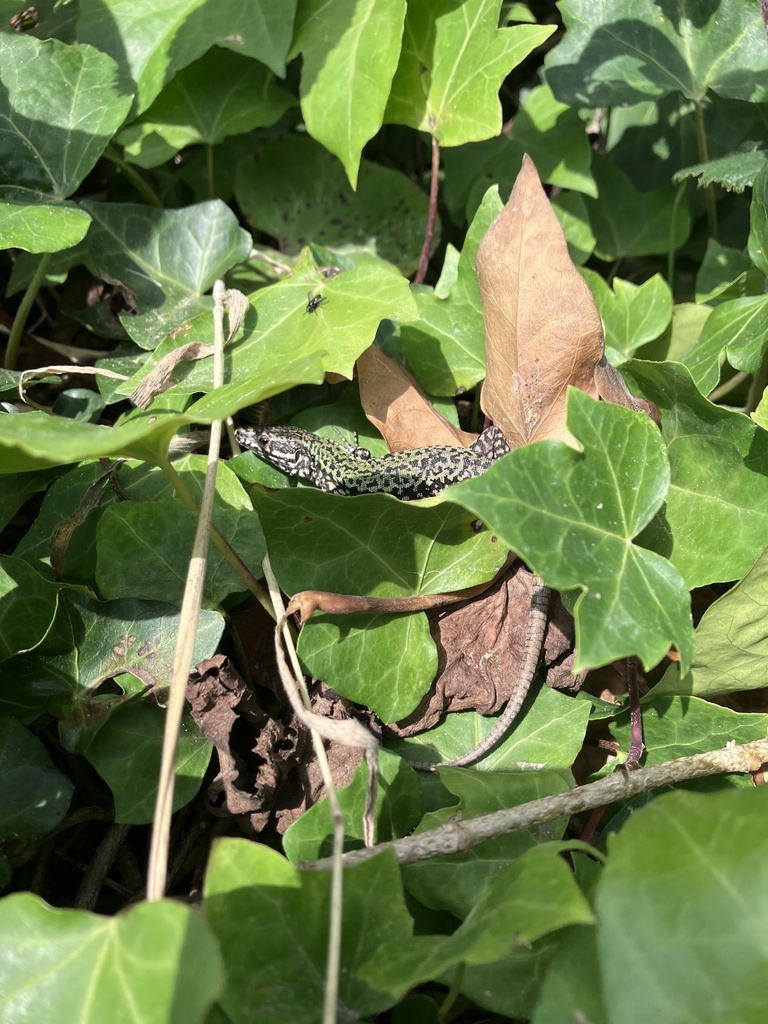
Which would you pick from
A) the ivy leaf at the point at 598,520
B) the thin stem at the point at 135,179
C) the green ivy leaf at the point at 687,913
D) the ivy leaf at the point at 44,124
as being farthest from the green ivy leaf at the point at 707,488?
the thin stem at the point at 135,179

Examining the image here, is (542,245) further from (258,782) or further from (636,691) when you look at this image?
(258,782)

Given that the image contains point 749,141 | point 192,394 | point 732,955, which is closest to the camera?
point 732,955

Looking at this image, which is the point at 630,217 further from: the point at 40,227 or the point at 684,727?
the point at 40,227

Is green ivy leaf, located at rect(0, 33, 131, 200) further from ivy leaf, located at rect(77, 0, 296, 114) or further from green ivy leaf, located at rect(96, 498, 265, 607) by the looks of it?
green ivy leaf, located at rect(96, 498, 265, 607)

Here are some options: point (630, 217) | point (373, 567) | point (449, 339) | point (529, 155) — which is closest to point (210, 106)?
point (529, 155)

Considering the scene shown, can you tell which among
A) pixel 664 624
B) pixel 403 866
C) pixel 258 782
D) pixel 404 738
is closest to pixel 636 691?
pixel 664 624

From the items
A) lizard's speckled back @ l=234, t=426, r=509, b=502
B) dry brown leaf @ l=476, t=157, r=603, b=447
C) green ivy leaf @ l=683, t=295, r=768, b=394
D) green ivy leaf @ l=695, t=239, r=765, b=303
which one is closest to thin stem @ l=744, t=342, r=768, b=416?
green ivy leaf @ l=683, t=295, r=768, b=394
